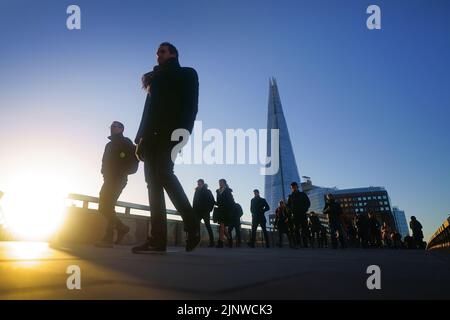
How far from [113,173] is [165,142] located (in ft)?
7.46

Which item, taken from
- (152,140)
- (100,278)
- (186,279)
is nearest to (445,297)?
(186,279)

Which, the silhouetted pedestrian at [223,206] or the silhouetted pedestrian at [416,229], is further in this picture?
the silhouetted pedestrian at [416,229]

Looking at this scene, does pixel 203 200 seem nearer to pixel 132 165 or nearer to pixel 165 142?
pixel 132 165

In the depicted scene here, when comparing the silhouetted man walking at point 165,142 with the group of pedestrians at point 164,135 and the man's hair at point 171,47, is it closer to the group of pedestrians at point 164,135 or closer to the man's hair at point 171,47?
the group of pedestrians at point 164,135

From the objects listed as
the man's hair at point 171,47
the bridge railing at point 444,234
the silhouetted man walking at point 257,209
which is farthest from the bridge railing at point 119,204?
the bridge railing at point 444,234

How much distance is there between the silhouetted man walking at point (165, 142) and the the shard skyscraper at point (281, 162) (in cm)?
11687

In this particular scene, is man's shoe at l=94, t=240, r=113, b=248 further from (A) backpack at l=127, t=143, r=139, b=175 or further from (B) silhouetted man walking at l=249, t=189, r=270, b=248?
(B) silhouetted man walking at l=249, t=189, r=270, b=248

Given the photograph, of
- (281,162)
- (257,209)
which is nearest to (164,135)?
(257,209)

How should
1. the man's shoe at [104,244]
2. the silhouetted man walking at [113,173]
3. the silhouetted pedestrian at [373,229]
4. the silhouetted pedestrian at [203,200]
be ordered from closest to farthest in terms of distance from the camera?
the man's shoe at [104,244]
the silhouetted man walking at [113,173]
the silhouetted pedestrian at [203,200]
the silhouetted pedestrian at [373,229]

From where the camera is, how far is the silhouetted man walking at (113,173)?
5.02m

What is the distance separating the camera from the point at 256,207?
34.1 ft

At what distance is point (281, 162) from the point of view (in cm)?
12181

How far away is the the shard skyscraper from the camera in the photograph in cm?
11994

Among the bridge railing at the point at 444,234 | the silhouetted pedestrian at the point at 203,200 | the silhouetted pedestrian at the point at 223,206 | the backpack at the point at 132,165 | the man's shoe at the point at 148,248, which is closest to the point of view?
the man's shoe at the point at 148,248
